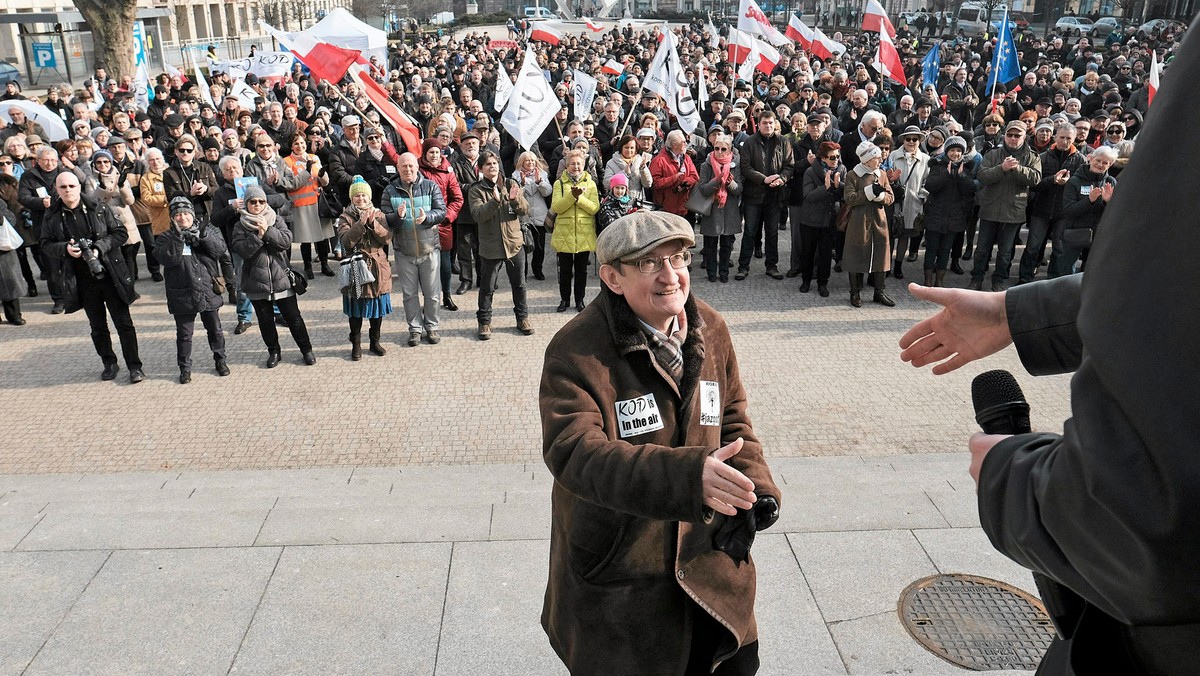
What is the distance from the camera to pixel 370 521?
5.17 meters

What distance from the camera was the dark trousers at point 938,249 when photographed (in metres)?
10.4

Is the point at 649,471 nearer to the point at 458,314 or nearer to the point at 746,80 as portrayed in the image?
the point at 458,314

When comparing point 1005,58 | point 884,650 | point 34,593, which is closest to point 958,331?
point 884,650

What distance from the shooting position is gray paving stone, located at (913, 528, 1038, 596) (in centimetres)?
441

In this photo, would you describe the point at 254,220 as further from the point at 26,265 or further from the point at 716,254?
the point at 716,254

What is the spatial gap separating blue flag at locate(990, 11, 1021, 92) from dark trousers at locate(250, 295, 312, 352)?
12.2m

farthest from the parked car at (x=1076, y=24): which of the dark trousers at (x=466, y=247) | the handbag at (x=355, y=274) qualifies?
the handbag at (x=355, y=274)

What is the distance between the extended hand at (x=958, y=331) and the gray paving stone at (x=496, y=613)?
2.63 meters

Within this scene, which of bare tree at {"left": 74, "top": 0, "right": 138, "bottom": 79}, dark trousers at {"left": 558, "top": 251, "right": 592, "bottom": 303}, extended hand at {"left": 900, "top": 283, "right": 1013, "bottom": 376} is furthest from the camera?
bare tree at {"left": 74, "top": 0, "right": 138, "bottom": 79}

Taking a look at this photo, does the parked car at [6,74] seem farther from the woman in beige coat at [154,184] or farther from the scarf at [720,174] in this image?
the scarf at [720,174]

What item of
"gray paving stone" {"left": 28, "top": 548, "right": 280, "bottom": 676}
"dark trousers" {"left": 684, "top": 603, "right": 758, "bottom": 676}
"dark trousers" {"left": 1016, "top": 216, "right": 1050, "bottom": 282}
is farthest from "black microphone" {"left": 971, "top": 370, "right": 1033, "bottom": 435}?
"dark trousers" {"left": 1016, "top": 216, "right": 1050, "bottom": 282}

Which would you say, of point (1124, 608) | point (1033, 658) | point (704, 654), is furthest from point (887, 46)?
point (1124, 608)

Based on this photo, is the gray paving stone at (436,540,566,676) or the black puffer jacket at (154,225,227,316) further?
the black puffer jacket at (154,225,227,316)

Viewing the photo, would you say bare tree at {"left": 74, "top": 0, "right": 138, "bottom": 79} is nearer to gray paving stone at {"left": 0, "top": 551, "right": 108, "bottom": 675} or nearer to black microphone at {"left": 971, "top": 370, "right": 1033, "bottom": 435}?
gray paving stone at {"left": 0, "top": 551, "right": 108, "bottom": 675}
